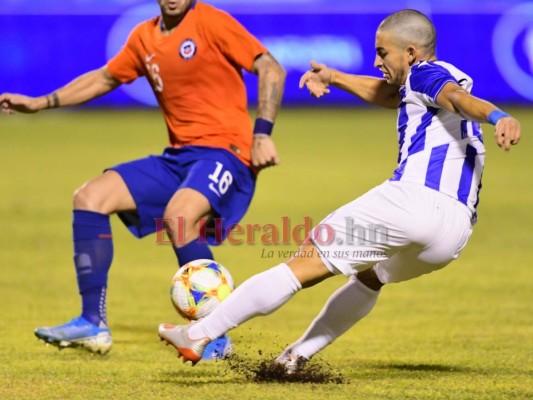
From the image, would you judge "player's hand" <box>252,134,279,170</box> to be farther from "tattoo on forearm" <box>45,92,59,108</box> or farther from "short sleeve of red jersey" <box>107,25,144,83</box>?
"tattoo on forearm" <box>45,92,59,108</box>

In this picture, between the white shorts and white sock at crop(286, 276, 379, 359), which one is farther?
white sock at crop(286, 276, 379, 359)

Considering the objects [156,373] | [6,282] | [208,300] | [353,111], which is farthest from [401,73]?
[353,111]

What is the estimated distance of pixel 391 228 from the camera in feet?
17.5

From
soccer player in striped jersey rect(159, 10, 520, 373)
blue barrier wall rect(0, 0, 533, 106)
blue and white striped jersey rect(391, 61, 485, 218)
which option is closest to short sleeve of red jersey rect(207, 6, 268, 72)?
soccer player in striped jersey rect(159, 10, 520, 373)

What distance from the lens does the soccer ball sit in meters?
A: 6.02

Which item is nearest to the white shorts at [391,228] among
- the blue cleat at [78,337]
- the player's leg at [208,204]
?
the player's leg at [208,204]

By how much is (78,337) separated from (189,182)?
43.0 inches

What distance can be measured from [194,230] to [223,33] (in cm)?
123

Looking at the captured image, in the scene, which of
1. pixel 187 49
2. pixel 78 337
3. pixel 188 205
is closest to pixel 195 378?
pixel 78 337

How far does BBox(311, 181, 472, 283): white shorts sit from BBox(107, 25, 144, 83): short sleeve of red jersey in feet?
7.99

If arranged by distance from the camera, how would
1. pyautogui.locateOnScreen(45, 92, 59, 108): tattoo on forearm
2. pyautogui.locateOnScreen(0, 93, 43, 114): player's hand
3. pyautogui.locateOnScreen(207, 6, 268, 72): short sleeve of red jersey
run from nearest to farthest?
pyautogui.locateOnScreen(207, 6, 268, 72): short sleeve of red jersey → pyautogui.locateOnScreen(0, 93, 43, 114): player's hand → pyautogui.locateOnScreen(45, 92, 59, 108): tattoo on forearm

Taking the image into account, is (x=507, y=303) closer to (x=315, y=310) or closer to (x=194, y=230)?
(x=315, y=310)

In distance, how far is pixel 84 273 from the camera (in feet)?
22.4

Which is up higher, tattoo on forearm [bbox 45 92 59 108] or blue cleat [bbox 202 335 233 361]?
tattoo on forearm [bbox 45 92 59 108]
